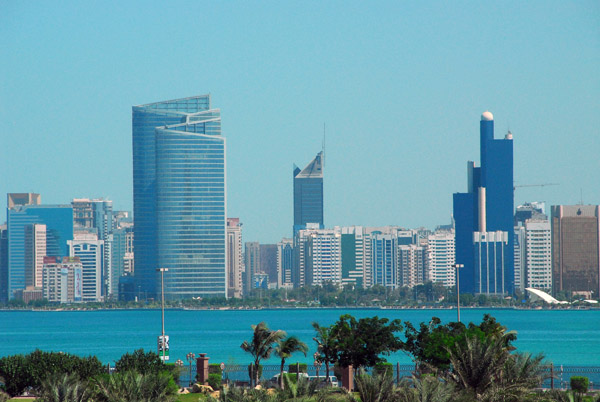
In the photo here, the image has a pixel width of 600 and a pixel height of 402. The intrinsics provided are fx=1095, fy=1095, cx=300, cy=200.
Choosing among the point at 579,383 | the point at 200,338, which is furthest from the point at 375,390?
the point at 200,338

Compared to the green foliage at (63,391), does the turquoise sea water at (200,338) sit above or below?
below

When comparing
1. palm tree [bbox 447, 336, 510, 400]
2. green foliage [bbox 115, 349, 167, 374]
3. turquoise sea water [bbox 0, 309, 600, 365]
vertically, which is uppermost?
palm tree [bbox 447, 336, 510, 400]

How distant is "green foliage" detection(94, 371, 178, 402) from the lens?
1163 inches

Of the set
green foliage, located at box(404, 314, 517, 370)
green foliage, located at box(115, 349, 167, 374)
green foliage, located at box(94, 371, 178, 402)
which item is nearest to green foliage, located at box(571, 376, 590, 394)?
green foliage, located at box(404, 314, 517, 370)

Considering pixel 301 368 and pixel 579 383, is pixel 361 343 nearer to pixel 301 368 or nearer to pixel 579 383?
pixel 301 368

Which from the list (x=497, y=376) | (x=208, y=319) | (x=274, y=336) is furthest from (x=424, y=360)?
(x=208, y=319)

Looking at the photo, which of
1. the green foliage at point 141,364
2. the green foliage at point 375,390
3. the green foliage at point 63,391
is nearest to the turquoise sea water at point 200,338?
the green foliage at point 141,364

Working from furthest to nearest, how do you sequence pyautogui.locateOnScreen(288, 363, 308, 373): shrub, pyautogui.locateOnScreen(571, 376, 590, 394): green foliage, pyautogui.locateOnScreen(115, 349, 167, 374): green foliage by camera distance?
pyautogui.locateOnScreen(288, 363, 308, 373): shrub < pyautogui.locateOnScreen(571, 376, 590, 394): green foliage < pyautogui.locateOnScreen(115, 349, 167, 374): green foliage

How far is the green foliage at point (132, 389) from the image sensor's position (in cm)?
2953

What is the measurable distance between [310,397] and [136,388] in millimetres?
4765

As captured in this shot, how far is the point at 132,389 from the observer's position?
29.8m

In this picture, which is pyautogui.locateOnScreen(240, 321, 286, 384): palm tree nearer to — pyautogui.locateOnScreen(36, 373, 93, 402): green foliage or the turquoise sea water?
pyautogui.locateOnScreen(36, 373, 93, 402): green foliage

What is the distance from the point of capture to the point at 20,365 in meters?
40.7

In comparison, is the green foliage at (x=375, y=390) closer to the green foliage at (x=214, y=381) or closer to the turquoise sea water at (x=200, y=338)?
the green foliage at (x=214, y=381)
